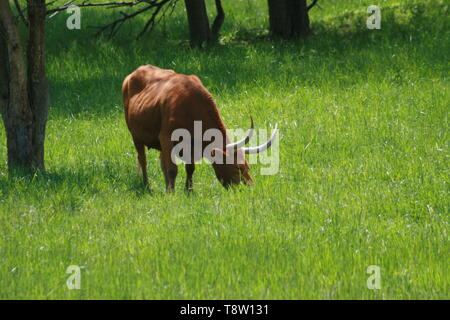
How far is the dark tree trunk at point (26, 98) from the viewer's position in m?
9.73

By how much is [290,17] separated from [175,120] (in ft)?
29.7

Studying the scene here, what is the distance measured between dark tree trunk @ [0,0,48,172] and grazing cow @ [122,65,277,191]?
43.4 inches

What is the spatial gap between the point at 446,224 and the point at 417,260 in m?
0.98

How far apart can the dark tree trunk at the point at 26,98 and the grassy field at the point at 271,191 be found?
44cm

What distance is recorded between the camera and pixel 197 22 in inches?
675

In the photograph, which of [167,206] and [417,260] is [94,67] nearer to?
[167,206]

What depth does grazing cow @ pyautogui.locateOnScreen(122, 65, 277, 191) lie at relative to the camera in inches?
330

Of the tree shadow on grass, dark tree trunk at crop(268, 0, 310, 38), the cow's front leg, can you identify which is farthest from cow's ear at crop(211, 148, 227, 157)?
dark tree trunk at crop(268, 0, 310, 38)

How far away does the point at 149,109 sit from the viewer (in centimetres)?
929
